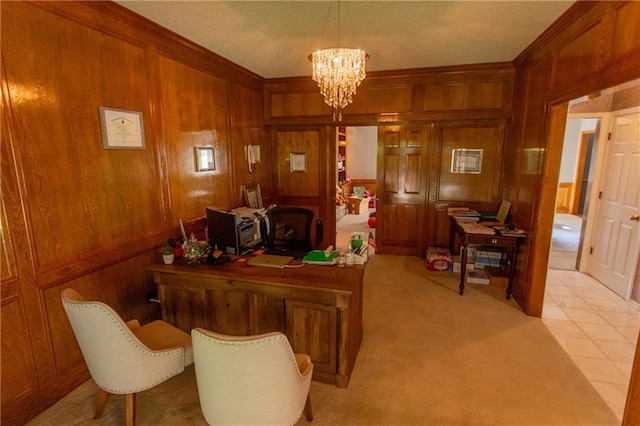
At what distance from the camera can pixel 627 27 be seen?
2.07 meters

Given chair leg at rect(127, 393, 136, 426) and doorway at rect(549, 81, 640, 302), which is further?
doorway at rect(549, 81, 640, 302)

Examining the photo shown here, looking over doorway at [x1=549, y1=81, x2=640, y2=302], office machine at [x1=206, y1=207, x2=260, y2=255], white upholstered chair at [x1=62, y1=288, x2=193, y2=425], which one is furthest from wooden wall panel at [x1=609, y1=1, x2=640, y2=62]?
white upholstered chair at [x1=62, y1=288, x2=193, y2=425]

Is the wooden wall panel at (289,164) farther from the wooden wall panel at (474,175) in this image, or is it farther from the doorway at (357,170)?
the doorway at (357,170)

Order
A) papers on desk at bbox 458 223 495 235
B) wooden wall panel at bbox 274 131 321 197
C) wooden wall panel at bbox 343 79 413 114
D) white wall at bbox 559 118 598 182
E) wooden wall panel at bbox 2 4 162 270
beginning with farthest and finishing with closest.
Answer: white wall at bbox 559 118 598 182 → wooden wall panel at bbox 274 131 321 197 → wooden wall panel at bbox 343 79 413 114 → papers on desk at bbox 458 223 495 235 → wooden wall panel at bbox 2 4 162 270

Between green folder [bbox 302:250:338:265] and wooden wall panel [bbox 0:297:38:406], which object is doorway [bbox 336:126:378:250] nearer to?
green folder [bbox 302:250:338:265]

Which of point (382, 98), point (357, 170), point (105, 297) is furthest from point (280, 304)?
point (357, 170)

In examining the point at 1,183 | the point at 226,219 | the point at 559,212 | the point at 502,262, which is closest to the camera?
the point at 1,183

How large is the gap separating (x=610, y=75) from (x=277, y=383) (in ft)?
9.47

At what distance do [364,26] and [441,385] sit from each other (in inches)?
119

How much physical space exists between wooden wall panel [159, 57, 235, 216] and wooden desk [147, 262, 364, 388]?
36.6 inches

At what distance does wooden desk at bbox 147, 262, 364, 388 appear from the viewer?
7.22 ft

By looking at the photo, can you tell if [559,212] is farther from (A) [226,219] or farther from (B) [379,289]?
(A) [226,219]

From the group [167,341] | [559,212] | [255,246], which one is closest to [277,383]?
[167,341]

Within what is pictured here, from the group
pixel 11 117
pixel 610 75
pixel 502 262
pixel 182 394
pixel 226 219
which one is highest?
pixel 610 75
